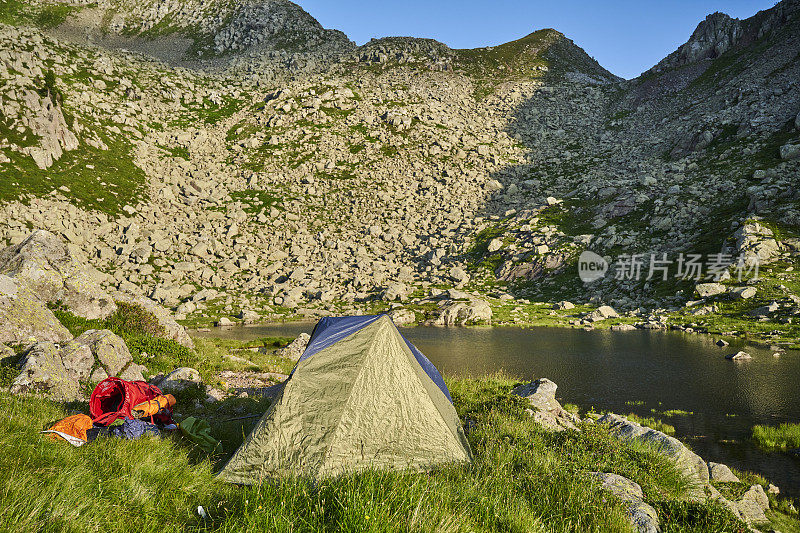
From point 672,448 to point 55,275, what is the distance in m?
26.6

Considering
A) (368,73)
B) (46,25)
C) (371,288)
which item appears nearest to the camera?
(371,288)

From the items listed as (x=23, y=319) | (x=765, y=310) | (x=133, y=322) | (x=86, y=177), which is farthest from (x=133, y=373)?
(x=86, y=177)

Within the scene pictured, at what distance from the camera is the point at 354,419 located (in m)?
8.72

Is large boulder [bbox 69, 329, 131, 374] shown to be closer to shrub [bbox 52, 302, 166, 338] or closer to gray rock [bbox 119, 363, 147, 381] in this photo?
gray rock [bbox 119, 363, 147, 381]

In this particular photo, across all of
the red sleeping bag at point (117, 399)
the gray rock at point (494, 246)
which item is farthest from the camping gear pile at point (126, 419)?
the gray rock at point (494, 246)

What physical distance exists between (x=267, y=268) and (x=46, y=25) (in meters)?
122

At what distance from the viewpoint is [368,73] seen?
420 ft

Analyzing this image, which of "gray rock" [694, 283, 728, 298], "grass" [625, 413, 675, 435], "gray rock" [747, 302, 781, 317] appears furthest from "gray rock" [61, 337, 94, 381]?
"gray rock" [694, 283, 728, 298]

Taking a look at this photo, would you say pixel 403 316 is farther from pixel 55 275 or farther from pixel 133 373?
pixel 133 373

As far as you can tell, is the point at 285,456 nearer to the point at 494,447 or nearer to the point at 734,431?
the point at 494,447

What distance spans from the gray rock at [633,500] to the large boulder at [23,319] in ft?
61.3

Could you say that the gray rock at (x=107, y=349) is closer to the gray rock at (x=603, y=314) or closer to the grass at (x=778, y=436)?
the grass at (x=778, y=436)

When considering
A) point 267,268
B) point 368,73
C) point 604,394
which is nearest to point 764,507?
point 604,394

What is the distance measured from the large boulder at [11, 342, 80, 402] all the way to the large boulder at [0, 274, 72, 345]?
1377 millimetres
